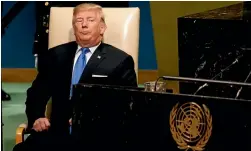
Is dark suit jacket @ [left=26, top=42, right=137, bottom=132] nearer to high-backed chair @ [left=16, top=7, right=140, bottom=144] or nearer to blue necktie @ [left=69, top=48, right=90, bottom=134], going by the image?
blue necktie @ [left=69, top=48, right=90, bottom=134]

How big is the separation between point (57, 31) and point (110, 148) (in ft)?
4.05

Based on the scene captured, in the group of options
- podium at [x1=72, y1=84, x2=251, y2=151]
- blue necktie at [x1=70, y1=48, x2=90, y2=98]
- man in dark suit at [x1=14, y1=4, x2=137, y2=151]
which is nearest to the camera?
podium at [x1=72, y1=84, x2=251, y2=151]

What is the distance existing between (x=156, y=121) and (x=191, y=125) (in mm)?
99

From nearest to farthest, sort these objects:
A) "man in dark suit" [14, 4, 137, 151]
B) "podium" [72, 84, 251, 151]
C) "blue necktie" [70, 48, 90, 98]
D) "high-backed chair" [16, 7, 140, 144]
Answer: "podium" [72, 84, 251, 151] → "man in dark suit" [14, 4, 137, 151] → "blue necktie" [70, 48, 90, 98] → "high-backed chair" [16, 7, 140, 144]

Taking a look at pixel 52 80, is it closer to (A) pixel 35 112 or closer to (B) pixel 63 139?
(A) pixel 35 112

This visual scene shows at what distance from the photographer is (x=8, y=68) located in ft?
19.0

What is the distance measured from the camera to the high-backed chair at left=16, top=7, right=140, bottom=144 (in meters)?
2.56

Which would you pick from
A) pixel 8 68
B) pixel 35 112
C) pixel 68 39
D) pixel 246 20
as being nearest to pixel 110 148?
pixel 246 20

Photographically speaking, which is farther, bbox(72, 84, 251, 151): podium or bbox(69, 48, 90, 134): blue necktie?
bbox(69, 48, 90, 134): blue necktie

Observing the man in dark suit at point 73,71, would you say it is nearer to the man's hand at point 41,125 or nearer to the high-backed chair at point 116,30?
the man's hand at point 41,125

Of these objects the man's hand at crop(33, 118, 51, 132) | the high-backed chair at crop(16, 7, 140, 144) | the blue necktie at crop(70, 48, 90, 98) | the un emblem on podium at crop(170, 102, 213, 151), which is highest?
the high-backed chair at crop(16, 7, 140, 144)

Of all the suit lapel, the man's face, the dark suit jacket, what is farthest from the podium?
the man's face

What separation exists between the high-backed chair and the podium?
106cm

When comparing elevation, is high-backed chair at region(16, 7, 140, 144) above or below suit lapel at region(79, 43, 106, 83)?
above
